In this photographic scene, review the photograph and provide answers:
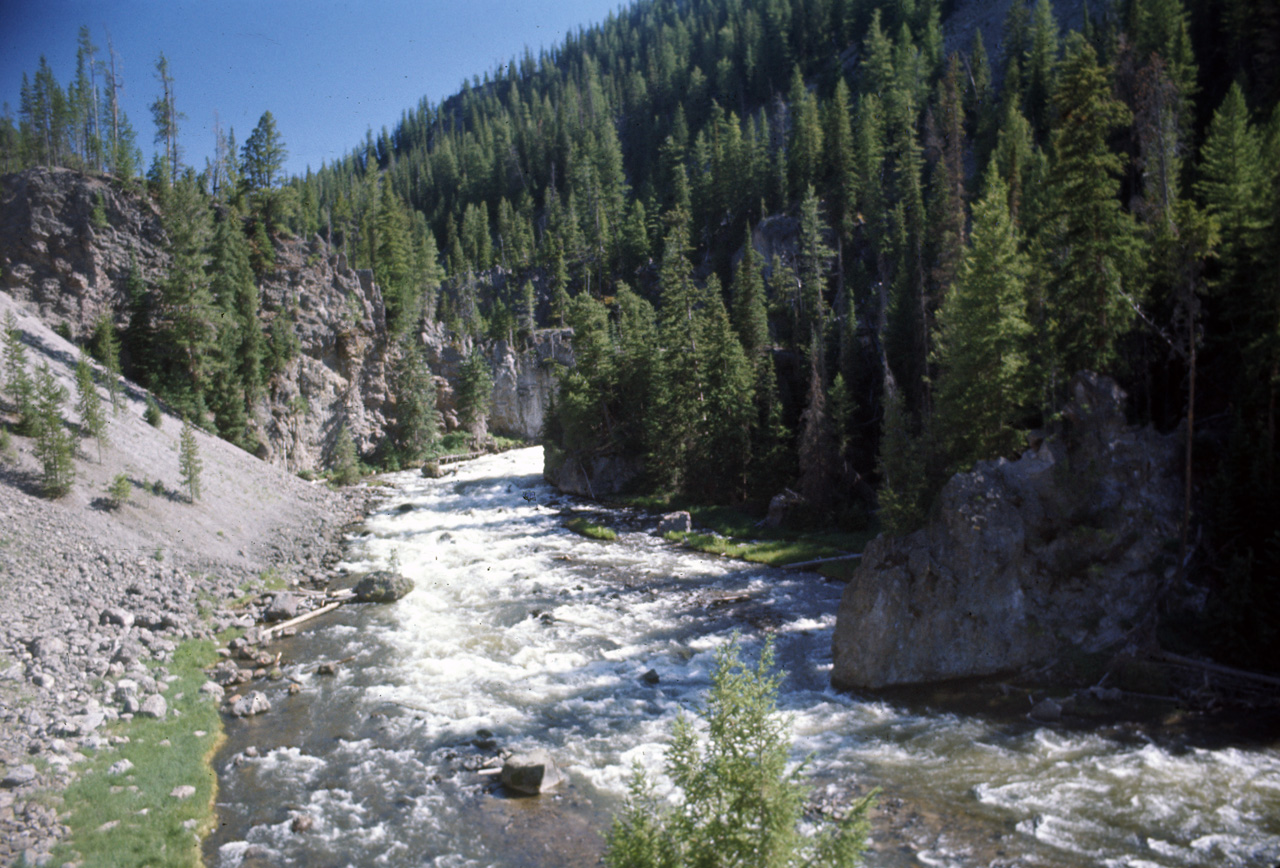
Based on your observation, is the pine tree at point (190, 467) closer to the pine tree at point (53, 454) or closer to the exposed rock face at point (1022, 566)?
the pine tree at point (53, 454)

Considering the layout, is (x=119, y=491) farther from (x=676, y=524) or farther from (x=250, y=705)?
(x=676, y=524)

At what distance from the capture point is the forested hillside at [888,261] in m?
22.6

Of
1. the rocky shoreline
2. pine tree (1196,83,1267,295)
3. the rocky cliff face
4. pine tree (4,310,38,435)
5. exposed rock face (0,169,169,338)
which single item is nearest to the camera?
the rocky shoreline

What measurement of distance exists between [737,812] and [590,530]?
113 feet

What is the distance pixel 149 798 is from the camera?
13.8 meters

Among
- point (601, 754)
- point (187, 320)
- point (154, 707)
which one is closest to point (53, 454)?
point (154, 707)

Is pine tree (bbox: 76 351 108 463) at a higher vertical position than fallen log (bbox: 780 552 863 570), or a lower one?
higher

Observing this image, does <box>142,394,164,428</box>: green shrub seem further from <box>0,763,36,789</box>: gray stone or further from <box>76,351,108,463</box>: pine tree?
<box>0,763,36,789</box>: gray stone

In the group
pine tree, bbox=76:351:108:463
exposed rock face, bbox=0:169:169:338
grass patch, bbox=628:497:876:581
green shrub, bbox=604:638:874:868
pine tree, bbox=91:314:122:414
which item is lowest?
grass patch, bbox=628:497:876:581

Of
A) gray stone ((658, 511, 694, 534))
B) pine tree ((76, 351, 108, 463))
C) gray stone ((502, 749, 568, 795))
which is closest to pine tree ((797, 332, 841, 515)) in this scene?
gray stone ((658, 511, 694, 534))

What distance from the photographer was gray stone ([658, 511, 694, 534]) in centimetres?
4076

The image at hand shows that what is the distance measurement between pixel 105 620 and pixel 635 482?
3711cm

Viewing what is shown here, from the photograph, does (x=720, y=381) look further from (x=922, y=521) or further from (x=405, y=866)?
(x=405, y=866)

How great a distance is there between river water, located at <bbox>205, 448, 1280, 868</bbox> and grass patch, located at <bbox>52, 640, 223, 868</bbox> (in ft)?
1.76
